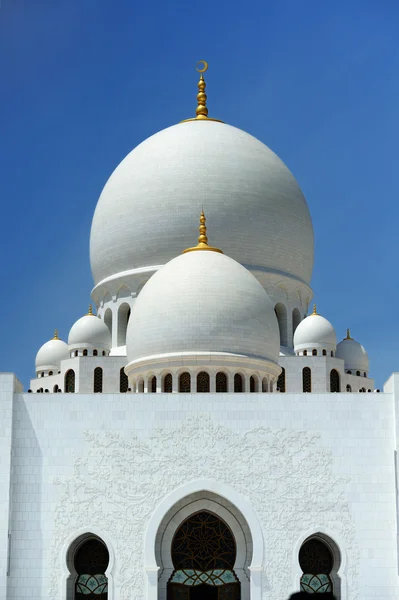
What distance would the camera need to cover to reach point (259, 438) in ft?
62.7

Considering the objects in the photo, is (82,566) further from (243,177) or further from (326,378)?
A: (243,177)

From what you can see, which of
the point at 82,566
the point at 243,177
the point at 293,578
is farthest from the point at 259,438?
the point at 243,177

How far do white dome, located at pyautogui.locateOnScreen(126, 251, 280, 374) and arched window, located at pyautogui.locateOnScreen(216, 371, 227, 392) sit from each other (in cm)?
43

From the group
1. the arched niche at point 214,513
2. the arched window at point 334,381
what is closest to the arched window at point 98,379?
the arched window at point 334,381

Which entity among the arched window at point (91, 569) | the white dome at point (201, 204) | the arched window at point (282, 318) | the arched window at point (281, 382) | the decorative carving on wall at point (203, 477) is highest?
the white dome at point (201, 204)

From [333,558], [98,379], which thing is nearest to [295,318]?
[98,379]

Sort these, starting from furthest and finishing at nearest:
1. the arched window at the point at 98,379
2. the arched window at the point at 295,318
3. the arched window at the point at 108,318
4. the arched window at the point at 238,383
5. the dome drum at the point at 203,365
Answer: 1. the arched window at the point at 295,318
2. the arched window at the point at 108,318
3. the arched window at the point at 98,379
4. the arched window at the point at 238,383
5. the dome drum at the point at 203,365

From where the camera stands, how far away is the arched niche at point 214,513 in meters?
18.6

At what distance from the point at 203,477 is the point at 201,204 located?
340 inches

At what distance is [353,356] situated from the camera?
1094 inches

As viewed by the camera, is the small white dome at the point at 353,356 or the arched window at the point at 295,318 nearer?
the arched window at the point at 295,318

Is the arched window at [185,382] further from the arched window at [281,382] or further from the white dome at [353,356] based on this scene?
the white dome at [353,356]

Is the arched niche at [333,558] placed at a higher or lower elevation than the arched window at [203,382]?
lower

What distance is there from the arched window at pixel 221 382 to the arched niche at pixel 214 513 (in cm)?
267
